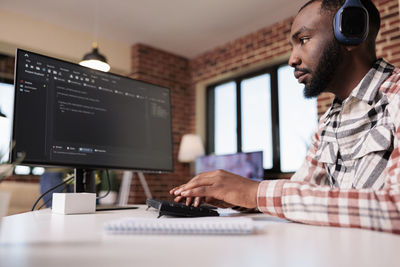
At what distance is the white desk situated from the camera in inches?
15.0

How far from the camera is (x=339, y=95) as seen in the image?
1.27 m

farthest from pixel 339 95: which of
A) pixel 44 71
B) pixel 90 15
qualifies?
pixel 90 15

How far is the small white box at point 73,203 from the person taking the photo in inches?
37.8

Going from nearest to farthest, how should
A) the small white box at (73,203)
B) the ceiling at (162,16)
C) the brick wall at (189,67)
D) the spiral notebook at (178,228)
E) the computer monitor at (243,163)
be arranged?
the spiral notebook at (178,228) < the small white box at (73,203) < the computer monitor at (243,163) < the ceiling at (162,16) < the brick wall at (189,67)

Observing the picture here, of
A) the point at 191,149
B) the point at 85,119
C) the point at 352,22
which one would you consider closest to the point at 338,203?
the point at 352,22

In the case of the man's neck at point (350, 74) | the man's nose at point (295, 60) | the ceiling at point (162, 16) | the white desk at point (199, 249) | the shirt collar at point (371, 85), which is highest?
the ceiling at point (162, 16)

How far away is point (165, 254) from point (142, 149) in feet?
3.11

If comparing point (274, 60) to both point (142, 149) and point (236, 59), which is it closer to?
point (236, 59)

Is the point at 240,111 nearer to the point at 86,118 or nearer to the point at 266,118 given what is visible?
the point at 266,118

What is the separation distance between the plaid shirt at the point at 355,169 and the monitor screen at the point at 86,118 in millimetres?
608

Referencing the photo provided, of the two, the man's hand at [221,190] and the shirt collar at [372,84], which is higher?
the shirt collar at [372,84]

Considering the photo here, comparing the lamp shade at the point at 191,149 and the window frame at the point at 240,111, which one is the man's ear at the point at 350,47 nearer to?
the window frame at the point at 240,111

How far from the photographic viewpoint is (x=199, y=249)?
17.6 inches

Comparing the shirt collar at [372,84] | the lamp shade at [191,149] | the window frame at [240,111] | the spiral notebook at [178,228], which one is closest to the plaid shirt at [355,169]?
the shirt collar at [372,84]
